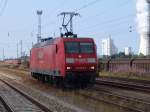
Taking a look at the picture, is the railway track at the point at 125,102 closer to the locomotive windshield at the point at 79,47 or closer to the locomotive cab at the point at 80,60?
the locomotive cab at the point at 80,60

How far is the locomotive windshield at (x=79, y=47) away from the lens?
1130 inches

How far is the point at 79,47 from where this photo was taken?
28984 millimetres

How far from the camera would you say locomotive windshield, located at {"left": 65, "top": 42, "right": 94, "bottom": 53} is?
94.2 ft

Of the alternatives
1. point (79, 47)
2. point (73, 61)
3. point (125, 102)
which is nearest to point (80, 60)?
point (73, 61)

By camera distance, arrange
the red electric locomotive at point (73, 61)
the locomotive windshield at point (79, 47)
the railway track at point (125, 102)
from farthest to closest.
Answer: the locomotive windshield at point (79, 47) → the red electric locomotive at point (73, 61) → the railway track at point (125, 102)

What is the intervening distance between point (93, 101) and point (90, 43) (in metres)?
7.78

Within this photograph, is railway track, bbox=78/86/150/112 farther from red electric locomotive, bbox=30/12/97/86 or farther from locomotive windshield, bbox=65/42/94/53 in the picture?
locomotive windshield, bbox=65/42/94/53

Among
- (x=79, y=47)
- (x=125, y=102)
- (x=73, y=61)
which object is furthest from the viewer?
(x=79, y=47)

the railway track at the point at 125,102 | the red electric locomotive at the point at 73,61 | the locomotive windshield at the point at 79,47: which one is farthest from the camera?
the locomotive windshield at the point at 79,47

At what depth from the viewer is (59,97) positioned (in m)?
25.2

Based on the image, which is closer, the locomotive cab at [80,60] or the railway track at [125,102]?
the railway track at [125,102]

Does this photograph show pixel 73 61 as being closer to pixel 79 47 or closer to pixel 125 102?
pixel 79 47

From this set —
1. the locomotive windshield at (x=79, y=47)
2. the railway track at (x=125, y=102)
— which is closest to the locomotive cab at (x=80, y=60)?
the locomotive windshield at (x=79, y=47)

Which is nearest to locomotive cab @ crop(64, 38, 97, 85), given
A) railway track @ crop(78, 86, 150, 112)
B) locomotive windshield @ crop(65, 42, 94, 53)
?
locomotive windshield @ crop(65, 42, 94, 53)
